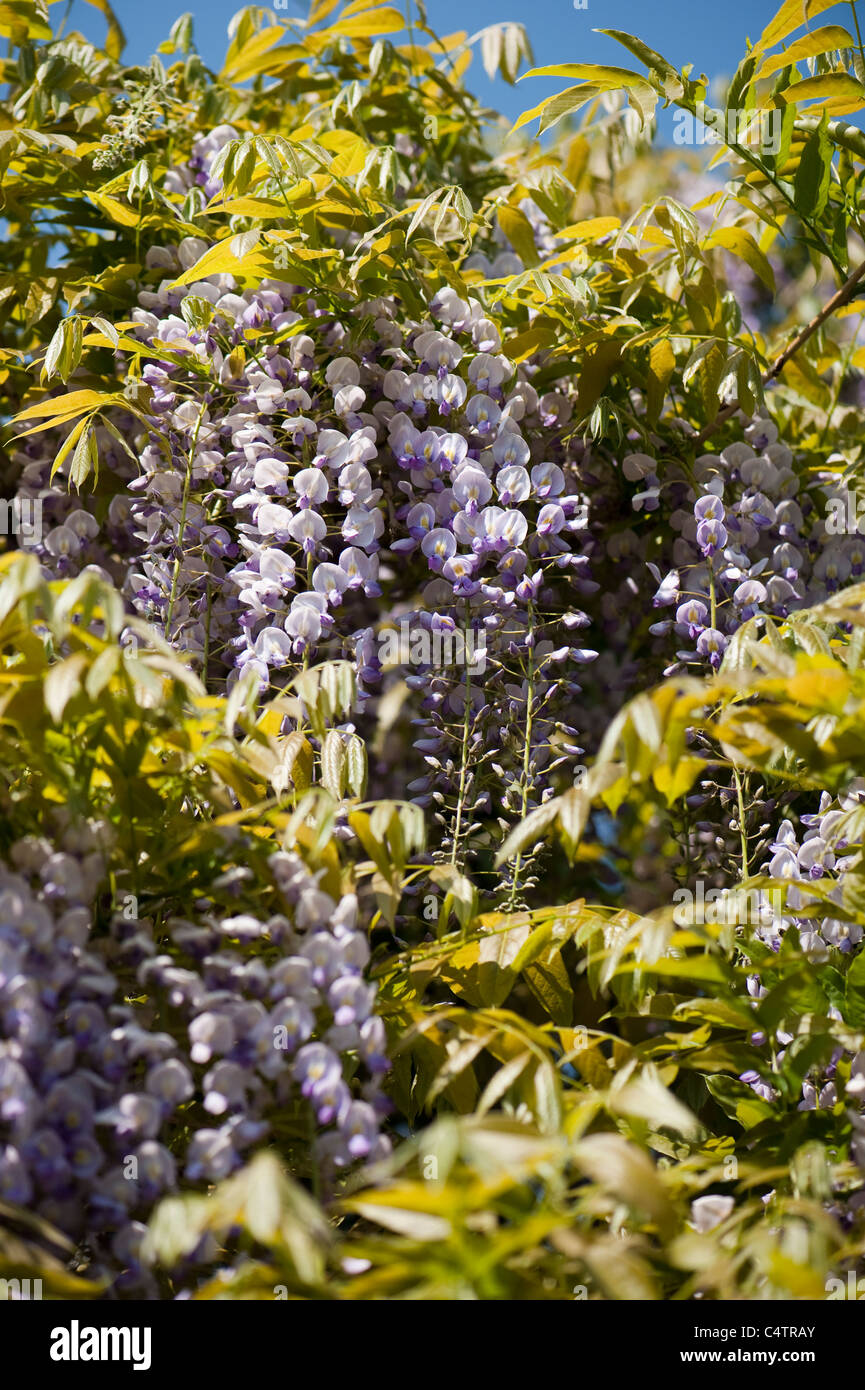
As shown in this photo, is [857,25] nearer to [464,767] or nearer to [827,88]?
[827,88]

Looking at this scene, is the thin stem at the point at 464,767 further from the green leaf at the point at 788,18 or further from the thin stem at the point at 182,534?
the green leaf at the point at 788,18

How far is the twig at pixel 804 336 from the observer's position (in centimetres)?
166

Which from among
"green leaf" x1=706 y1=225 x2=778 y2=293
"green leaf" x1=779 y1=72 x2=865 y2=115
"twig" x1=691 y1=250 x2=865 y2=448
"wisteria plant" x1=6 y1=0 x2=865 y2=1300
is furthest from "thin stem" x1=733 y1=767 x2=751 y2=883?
"green leaf" x1=779 y1=72 x2=865 y2=115

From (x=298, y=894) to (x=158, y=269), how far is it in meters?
1.21

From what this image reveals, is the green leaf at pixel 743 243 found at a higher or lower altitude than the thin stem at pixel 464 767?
higher

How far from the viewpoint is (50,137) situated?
171cm

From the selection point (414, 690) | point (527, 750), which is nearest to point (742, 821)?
point (527, 750)

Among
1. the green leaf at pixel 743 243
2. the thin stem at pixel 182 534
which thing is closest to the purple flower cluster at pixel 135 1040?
the thin stem at pixel 182 534

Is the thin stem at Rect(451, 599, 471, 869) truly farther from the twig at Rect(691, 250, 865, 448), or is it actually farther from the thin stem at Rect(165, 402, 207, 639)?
the twig at Rect(691, 250, 865, 448)

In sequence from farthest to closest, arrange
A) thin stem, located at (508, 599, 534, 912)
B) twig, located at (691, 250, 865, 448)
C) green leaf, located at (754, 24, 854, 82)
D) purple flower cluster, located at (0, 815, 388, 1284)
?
twig, located at (691, 250, 865, 448) < green leaf, located at (754, 24, 854, 82) < thin stem, located at (508, 599, 534, 912) < purple flower cluster, located at (0, 815, 388, 1284)

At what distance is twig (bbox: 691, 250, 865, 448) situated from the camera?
1.66 meters

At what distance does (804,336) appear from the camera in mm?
1772

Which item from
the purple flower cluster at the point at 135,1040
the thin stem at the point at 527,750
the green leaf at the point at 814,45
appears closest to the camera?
the purple flower cluster at the point at 135,1040
